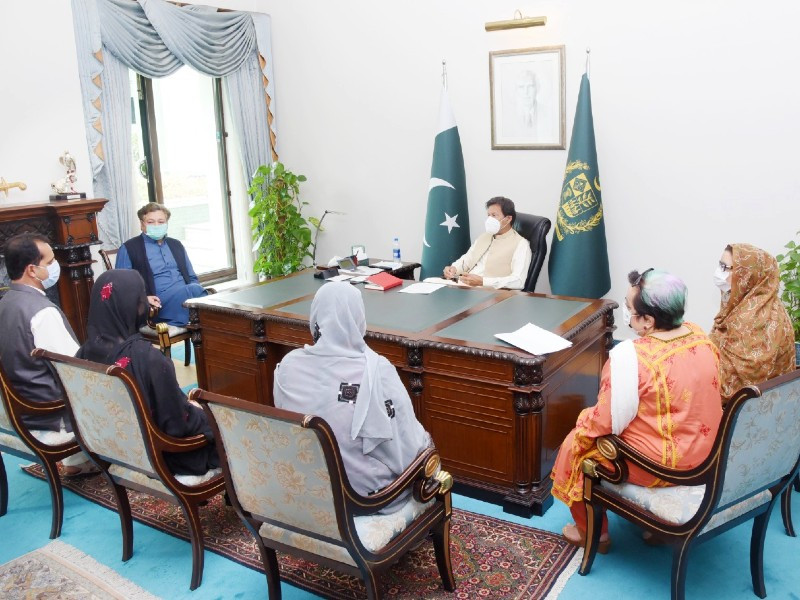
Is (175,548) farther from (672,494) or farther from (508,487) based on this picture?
(672,494)

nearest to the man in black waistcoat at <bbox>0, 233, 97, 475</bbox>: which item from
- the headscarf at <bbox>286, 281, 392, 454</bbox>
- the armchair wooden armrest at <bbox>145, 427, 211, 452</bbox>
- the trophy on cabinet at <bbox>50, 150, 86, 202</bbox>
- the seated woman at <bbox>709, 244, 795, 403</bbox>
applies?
the armchair wooden armrest at <bbox>145, 427, 211, 452</bbox>

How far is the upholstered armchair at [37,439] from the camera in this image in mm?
3029

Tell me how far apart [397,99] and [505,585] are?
4295 millimetres

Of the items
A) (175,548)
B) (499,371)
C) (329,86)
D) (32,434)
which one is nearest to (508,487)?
(499,371)

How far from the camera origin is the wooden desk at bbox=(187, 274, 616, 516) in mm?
3055

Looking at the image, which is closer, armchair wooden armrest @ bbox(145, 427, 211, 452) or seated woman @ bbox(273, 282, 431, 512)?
seated woman @ bbox(273, 282, 431, 512)

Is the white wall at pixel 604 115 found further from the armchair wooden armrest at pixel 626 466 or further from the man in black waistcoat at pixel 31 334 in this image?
the man in black waistcoat at pixel 31 334

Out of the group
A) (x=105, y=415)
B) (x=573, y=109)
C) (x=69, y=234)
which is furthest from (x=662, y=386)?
(x=69, y=234)

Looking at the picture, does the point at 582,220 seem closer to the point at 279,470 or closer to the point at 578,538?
the point at 578,538

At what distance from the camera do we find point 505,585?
8.66 feet

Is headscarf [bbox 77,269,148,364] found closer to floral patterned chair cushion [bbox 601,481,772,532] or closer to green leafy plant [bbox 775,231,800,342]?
floral patterned chair cushion [bbox 601,481,772,532]

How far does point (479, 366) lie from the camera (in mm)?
3086

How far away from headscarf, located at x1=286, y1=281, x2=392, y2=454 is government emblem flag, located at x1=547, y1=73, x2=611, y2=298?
9.39 feet

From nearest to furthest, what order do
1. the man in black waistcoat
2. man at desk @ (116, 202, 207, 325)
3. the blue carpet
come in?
1. the blue carpet
2. the man in black waistcoat
3. man at desk @ (116, 202, 207, 325)
